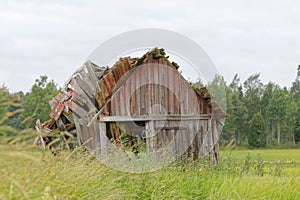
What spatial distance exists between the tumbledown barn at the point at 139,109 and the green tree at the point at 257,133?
47.4m

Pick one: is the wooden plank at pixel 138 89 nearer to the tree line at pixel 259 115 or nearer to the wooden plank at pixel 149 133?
the wooden plank at pixel 149 133

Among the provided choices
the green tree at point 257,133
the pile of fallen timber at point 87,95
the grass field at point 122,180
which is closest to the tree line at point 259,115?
the green tree at point 257,133

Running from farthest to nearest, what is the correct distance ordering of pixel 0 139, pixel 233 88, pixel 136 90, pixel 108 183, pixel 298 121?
pixel 233 88 → pixel 298 121 → pixel 136 90 → pixel 108 183 → pixel 0 139

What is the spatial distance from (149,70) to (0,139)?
31.9ft

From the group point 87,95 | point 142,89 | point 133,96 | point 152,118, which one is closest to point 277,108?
point 142,89

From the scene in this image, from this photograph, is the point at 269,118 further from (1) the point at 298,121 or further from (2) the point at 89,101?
(2) the point at 89,101

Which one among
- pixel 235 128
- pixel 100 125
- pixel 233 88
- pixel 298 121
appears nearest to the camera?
pixel 100 125

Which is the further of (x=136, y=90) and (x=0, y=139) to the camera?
(x=136, y=90)

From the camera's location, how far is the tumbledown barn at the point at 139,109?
43.6 feet

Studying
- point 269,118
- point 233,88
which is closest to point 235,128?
point 269,118

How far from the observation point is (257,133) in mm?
63469

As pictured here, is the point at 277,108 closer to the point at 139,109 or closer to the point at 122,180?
the point at 139,109

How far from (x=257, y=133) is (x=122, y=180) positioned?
57210 mm

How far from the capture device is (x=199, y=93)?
49.0 ft
